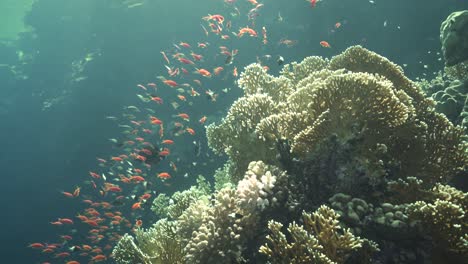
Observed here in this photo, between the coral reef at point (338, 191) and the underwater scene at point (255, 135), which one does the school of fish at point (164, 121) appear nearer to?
the underwater scene at point (255, 135)

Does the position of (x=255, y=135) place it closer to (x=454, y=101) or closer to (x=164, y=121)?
(x=454, y=101)

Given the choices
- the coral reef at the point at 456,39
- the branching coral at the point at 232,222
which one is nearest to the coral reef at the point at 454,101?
the coral reef at the point at 456,39

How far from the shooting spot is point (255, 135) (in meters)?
5.38

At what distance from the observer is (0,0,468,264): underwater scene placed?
12.5ft

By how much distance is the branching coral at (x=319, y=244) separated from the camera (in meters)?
3.26

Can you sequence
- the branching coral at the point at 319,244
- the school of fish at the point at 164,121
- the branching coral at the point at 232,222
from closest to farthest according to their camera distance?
the branching coral at the point at 319,244, the branching coral at the point at 232,222, the school of fish at the point at 164,121

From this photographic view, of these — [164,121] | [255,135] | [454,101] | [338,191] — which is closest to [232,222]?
[338,191]

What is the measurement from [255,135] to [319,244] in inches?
92.0

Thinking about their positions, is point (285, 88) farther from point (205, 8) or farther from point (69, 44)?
point (69, 44)

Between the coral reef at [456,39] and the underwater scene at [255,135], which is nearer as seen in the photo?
the underwater scene at [255,135]

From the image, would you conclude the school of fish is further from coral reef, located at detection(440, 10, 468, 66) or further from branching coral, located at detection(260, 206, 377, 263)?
branching coral, located at detection(260, 206, 377, 263)

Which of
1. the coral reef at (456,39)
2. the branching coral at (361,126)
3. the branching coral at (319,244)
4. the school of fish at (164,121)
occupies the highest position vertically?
the school of fish at (164,121)

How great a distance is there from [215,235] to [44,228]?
25.6 meters

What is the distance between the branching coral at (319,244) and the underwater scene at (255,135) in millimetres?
14
